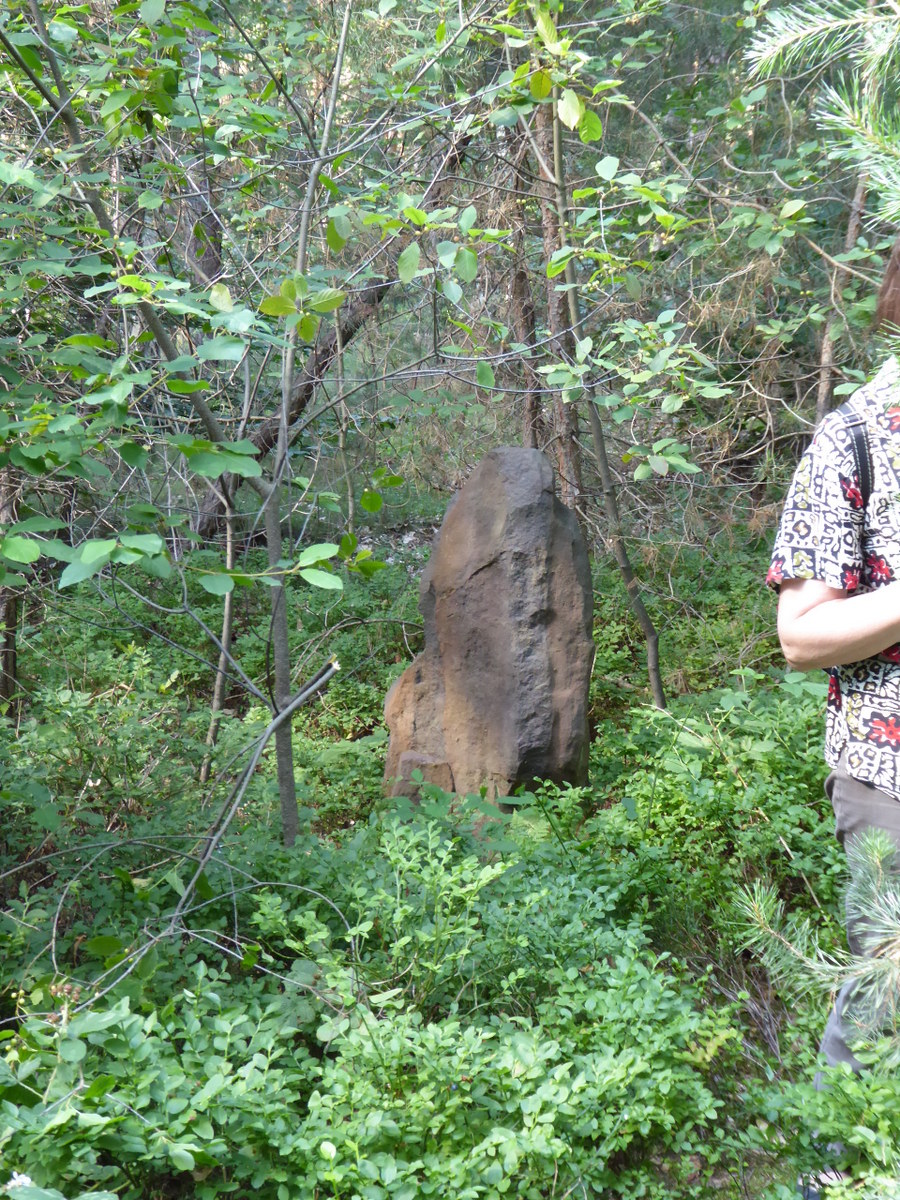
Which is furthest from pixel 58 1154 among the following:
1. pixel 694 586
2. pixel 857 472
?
pixel 694 586

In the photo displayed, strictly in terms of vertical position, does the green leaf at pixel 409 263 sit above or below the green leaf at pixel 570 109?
below

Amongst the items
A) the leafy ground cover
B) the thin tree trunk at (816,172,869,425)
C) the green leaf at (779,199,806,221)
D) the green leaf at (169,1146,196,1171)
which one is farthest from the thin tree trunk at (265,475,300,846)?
the thin tree trunk at (816,172,869,425)

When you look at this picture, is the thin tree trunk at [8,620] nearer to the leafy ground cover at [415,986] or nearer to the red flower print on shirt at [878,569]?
the leafy ground cover at [415,986]

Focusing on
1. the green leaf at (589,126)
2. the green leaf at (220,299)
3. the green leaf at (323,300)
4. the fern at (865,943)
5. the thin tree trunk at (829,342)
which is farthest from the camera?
the thin tree trunk at (829,342)

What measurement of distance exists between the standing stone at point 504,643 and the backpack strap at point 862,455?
272 centimetres

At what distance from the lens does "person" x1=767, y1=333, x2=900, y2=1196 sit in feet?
5.93

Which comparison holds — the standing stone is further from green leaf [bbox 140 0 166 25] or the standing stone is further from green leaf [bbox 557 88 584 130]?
green leaf [bbox 140 0 166 25]

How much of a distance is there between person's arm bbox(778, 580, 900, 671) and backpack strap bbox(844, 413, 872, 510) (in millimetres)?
194

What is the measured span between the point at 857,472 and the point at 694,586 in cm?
539

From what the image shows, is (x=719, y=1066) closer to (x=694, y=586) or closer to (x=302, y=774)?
(x=302, y=774)

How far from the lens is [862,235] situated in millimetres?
5812

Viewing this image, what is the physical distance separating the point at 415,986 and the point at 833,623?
1650 millimetres

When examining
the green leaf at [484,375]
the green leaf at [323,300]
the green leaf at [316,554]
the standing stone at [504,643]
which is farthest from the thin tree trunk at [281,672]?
the standing stone at [504,643]

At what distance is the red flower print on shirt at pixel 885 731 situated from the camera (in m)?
1.84
